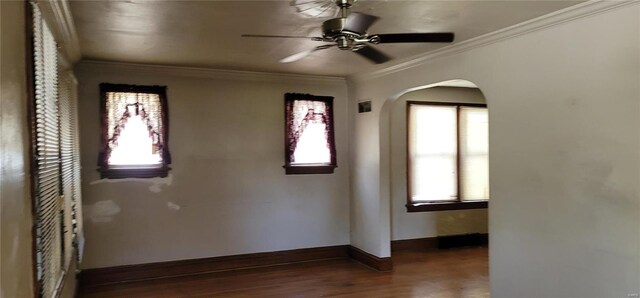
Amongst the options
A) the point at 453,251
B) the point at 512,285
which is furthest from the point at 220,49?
the point at 453,251

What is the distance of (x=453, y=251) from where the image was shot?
6.45m

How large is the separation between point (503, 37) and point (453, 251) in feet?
12.5

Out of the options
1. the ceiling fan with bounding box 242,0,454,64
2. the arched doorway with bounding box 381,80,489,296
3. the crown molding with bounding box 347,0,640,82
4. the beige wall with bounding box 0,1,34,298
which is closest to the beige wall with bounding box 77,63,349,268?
the arched doorway with bounding box 381,80,489,296

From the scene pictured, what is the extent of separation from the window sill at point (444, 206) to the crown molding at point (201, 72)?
213 cm

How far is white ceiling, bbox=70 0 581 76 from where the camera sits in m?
2.89

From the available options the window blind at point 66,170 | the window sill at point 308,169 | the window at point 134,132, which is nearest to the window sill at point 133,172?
the window at point 134,132

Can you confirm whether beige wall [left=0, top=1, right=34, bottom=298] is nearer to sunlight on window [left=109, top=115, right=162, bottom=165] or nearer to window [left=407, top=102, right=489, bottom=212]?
sunlight on window [left=109, top=115, right=162, bottom=165]

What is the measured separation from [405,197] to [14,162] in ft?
18.0

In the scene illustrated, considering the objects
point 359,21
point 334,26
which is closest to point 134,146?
point 359,21

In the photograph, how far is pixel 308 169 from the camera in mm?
5855

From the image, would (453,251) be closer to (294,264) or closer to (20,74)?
(294,264)

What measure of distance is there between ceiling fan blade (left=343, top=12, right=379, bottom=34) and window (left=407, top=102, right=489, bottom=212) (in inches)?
133

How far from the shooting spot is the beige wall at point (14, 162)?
4.65 ft

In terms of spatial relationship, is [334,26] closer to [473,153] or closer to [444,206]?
[444,206]
